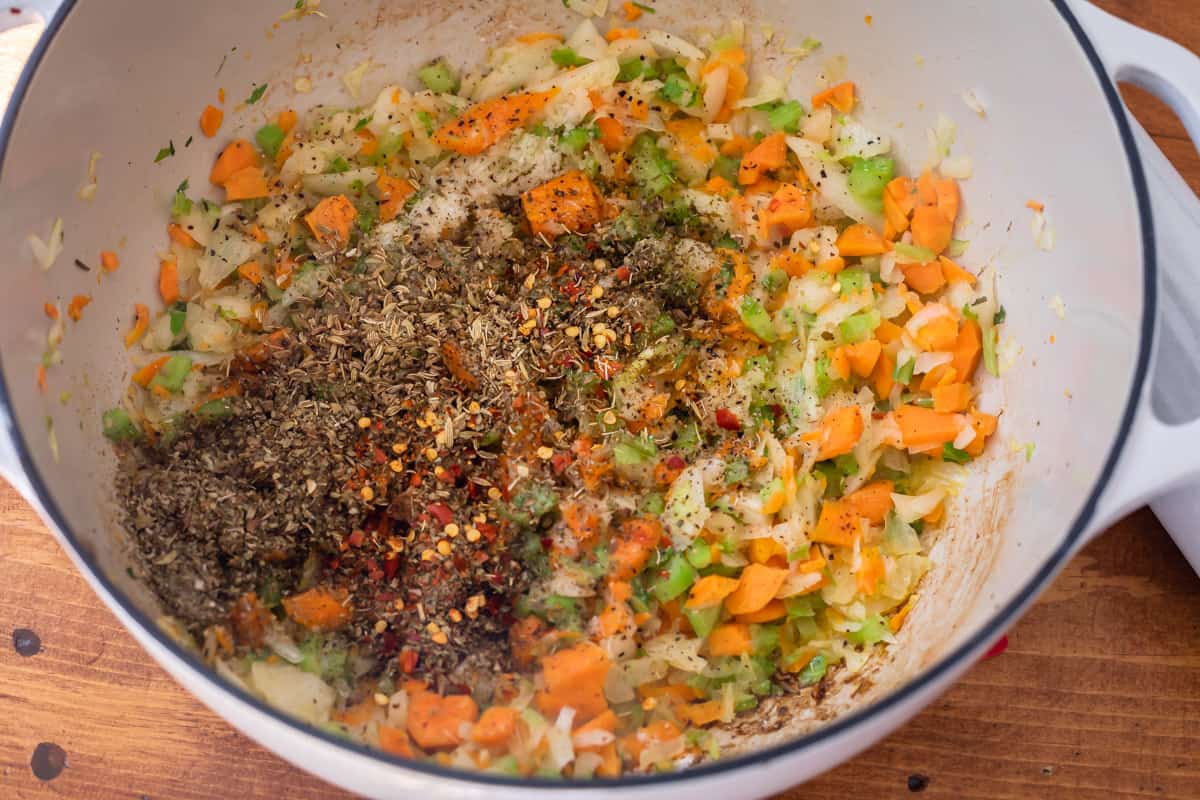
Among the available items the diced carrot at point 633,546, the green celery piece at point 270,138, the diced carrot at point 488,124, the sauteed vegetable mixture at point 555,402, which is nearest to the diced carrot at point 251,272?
the sauteed vegetable mixture at point 555,402

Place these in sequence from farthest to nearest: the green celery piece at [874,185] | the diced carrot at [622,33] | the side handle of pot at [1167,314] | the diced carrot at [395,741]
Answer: the diced carrot at [622,33]
the green celery piece at [874,185]
the diced carrot at [395,741]
the side handle of pot at [1167,314]

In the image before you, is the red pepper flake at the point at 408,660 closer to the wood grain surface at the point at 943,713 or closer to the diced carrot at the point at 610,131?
the wood grain surface at the point at 943,713

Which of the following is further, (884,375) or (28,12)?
(884,375)

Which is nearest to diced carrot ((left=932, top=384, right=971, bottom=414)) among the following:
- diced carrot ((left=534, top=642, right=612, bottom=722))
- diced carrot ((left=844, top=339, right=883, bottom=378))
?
diced carrot ((left=844, top=339, right=883, bottom=378))

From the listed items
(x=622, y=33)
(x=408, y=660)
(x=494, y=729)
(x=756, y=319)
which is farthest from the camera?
(x=622, y=33)

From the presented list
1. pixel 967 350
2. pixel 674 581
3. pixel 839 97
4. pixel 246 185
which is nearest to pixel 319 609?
pixel 674 581

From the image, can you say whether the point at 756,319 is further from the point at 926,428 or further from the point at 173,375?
the point at 173,375
